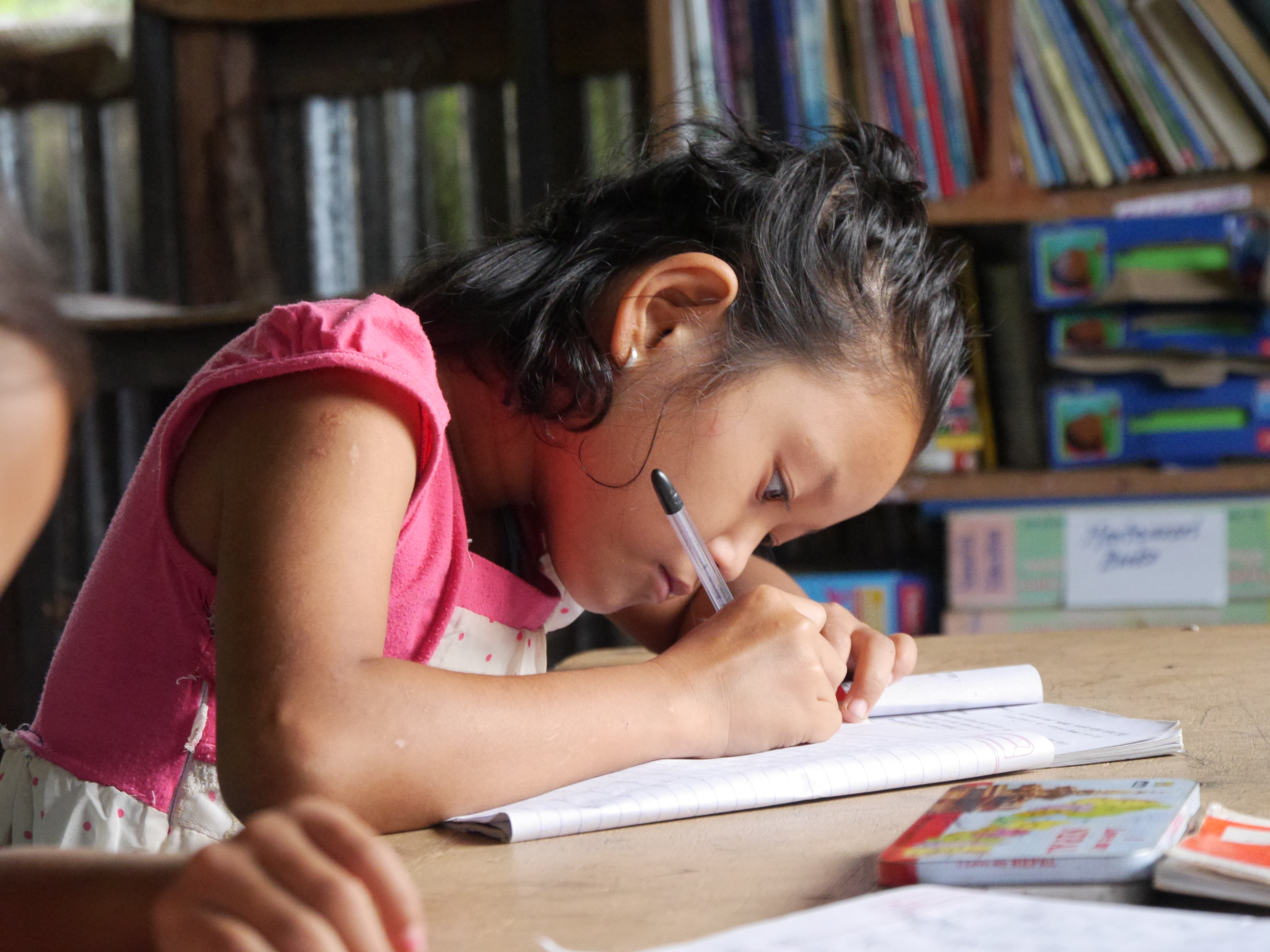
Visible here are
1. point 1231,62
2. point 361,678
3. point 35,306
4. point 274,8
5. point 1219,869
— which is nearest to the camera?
point 35,306

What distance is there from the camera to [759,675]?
73 centimetres

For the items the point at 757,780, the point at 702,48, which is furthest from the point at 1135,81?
the point at 757,780

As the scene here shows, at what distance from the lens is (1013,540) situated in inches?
69.0

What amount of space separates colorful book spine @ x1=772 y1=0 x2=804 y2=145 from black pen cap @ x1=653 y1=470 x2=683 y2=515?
1.03 m

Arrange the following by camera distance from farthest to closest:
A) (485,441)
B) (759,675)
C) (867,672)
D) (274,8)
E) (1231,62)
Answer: (274,8) < (1231,62) < (485,441) < (867,672) < (759,675)

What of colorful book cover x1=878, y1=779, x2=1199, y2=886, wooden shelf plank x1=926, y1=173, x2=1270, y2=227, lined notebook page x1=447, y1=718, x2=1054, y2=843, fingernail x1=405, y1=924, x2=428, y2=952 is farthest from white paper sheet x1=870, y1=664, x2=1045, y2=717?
wooden shelf plank x1=926, y1=173, x2=1270, y2=227

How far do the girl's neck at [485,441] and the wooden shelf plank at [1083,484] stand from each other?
2.88 ft

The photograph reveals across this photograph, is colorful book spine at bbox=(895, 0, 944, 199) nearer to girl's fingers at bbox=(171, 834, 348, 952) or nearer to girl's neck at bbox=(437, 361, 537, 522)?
girl's neck at bbox=(437, 361, 537, 522)

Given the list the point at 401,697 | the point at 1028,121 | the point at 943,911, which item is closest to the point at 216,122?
the point at 1028,121

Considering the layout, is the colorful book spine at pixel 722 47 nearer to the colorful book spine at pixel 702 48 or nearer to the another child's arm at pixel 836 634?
the colorful book spine at pixel 702 48

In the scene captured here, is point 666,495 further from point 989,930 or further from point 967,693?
point 989,930

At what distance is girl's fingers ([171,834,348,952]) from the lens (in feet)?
1.07

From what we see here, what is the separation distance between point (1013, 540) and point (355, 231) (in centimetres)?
126

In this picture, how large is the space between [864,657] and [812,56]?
115 centimetres
